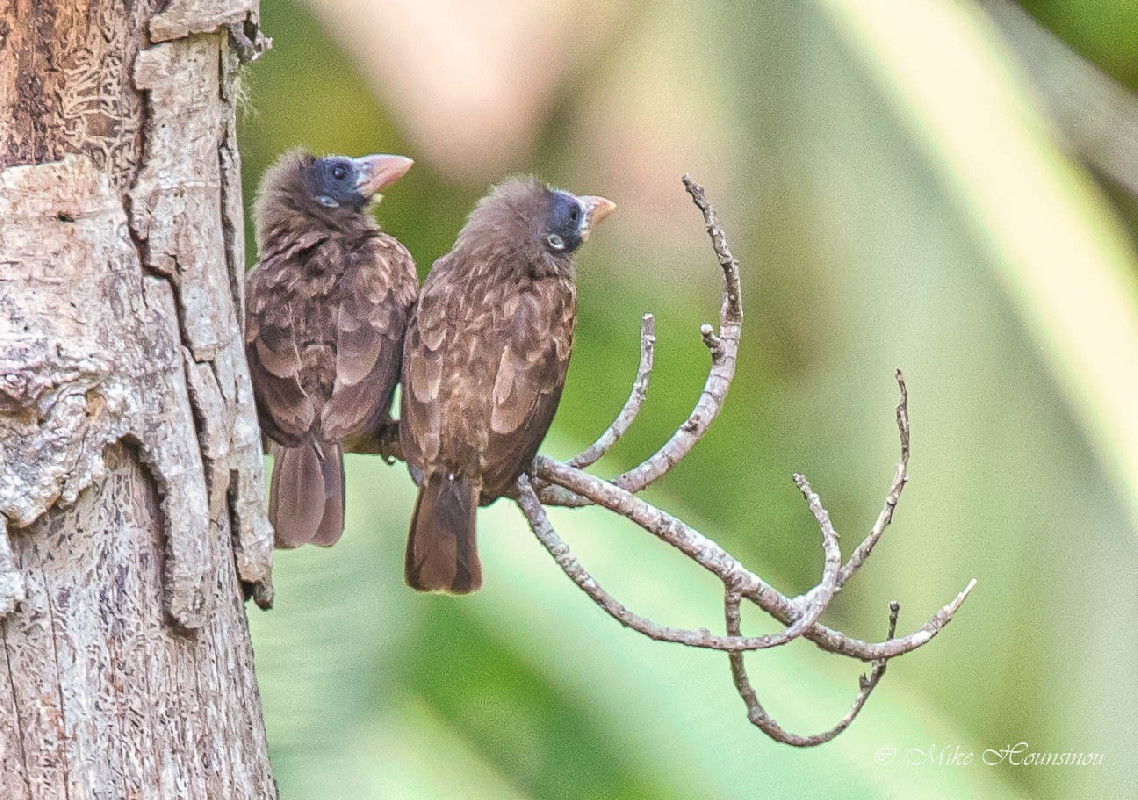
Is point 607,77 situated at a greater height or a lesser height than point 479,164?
greater

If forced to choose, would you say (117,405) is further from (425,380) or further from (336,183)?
(336,183)

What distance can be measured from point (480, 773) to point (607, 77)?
1984mm

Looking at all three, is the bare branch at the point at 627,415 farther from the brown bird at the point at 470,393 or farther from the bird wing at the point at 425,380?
the bird wing at the point at 425,380

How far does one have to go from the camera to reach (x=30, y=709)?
1.13 metres

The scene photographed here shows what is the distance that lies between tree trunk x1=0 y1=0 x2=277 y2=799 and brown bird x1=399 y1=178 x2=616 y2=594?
32 cm

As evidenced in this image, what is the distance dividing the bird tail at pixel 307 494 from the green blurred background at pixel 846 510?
513 millimetres

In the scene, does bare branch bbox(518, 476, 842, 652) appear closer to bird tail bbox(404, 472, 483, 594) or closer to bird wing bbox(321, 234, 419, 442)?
bird tail bbox(404, 472, 483, 594)

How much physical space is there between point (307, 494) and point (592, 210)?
664 millimetres

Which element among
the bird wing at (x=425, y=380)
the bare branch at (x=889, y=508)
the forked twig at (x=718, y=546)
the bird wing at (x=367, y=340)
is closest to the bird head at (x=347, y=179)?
the bird wing at (x=367, y=340)

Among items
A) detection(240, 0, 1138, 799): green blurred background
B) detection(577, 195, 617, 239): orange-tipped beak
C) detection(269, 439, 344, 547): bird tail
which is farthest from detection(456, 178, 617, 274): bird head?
detection(240, 0, 1138, 799): green blurred background

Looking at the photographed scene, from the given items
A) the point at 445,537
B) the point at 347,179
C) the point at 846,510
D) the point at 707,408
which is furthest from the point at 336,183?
the point at 846,510

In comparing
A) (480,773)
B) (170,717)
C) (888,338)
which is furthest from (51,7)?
(480,773)

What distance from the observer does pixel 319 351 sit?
1570 millimetres

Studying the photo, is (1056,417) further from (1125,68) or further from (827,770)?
(1125,68)
